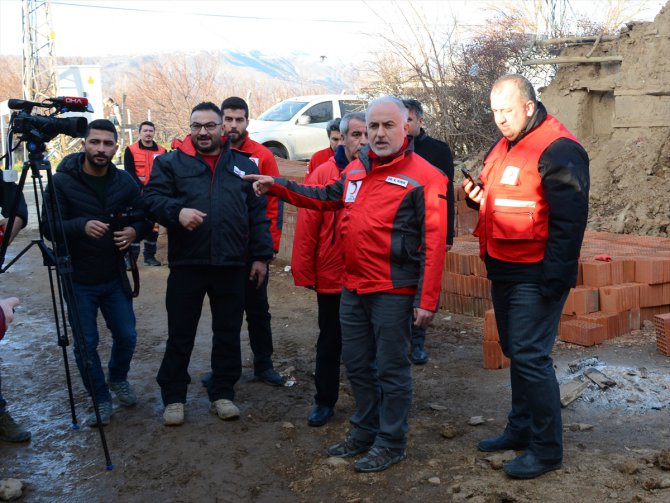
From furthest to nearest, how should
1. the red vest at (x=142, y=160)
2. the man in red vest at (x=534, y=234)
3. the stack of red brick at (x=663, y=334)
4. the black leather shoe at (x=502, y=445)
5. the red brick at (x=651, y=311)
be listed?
the red vest at (x=142, y=160), the red brick at (x=651, y=311), the stack of red brick at (x=663, y=334), the black leather shoe at (x=502, y=445), the man in red vest at (x=534, y=234)

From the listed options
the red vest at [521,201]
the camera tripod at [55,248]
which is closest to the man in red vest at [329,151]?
the camera tripod at [55,248]

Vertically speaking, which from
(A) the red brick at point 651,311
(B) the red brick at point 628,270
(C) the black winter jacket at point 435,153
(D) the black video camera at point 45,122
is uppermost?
(D) the black video camera at point 45,122

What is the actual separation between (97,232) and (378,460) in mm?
2248

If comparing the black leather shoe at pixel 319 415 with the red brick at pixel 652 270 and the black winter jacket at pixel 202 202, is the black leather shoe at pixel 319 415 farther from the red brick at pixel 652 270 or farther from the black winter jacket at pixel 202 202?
the red brick at pixel 652 270

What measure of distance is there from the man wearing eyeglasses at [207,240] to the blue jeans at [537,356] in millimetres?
1827

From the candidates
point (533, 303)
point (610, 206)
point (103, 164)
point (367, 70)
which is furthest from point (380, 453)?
point (367, 70)

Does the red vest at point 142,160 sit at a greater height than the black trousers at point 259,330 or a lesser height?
greater

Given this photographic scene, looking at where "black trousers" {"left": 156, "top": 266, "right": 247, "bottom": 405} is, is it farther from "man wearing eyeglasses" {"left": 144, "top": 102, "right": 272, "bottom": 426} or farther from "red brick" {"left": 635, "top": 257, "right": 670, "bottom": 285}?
"red brick" {"left": 635, "top": 257, "right": 670, "bottom": 285}

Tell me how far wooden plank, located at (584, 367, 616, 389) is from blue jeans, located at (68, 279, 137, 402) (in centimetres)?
307

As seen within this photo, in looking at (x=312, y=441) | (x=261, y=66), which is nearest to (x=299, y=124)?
(x=312, y=441)

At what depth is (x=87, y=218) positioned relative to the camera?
5094mm

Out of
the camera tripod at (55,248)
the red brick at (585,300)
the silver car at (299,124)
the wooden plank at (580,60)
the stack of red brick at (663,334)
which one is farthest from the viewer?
the silver car at (299,124)

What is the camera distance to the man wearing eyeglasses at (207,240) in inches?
193

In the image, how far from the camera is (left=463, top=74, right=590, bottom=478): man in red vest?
12.3 ft
